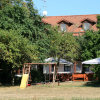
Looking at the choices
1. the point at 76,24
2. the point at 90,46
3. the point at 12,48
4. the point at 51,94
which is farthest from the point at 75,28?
the point at 51,94

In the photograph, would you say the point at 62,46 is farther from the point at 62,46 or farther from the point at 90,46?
the point at 90,46

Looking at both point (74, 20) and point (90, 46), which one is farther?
point (74, 20)

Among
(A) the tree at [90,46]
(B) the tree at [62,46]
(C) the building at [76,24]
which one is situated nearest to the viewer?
(B) the tree at [62,46]

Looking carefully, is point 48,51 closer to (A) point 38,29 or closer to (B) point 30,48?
(A) point 38,29

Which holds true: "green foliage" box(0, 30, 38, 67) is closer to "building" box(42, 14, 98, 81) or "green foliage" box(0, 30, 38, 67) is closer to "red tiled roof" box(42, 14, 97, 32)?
"building" box(42, 14, 98, 81)

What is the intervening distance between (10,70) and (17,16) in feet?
19.7

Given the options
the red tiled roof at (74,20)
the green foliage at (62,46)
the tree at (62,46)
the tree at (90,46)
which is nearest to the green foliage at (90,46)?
the tree at (90,46)

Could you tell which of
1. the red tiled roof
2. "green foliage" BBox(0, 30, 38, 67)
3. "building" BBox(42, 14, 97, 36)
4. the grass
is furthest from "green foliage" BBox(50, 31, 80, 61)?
the red tiled roof

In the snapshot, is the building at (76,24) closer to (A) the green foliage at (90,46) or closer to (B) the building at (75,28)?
(B) the building at (75,28)

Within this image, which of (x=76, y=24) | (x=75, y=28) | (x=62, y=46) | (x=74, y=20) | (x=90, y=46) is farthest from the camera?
(x=74, y=20)

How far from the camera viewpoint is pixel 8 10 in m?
26.4

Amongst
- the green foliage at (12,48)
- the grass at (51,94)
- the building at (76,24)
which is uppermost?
the building at (76,24)

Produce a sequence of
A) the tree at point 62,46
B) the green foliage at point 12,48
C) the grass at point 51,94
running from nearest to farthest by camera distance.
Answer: the grass at point 51,94 → the green foliage at point 12,48 → the tree at point 62,46

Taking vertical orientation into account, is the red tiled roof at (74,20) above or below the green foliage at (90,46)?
above
